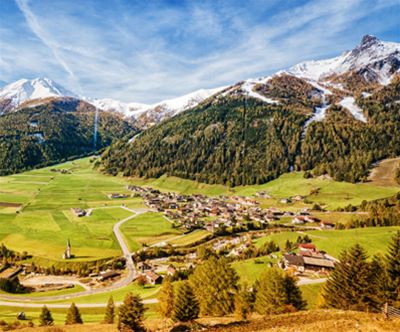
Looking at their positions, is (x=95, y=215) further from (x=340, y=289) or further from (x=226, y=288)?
(x=340, y=289)

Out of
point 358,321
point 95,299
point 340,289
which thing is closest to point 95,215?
point 95,299

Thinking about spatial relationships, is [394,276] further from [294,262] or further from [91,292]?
[91,292]

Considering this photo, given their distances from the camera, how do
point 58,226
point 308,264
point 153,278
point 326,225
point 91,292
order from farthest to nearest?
point 58,226 → point 326,225 → point 153,278 → point 91,292 → point 308,264

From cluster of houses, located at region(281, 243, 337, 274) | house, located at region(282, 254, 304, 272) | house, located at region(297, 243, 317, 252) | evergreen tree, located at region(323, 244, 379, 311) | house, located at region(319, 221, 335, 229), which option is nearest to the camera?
evergreen tree, located at region(323, 244, 379, 311)

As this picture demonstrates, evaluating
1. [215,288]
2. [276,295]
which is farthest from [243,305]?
[215,288]

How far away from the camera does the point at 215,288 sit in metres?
48.1

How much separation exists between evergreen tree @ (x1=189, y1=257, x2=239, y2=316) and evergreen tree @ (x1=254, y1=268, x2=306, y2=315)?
15.8 ft

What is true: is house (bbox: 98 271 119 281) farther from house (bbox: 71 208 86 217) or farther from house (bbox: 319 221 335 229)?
house (bbox: 319 221 335 229)

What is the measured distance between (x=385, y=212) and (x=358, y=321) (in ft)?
379

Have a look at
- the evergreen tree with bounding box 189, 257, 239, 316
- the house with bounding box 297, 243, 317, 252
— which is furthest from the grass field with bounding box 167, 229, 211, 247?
the evergreen tree with bounding box 189, 257, 239, 316

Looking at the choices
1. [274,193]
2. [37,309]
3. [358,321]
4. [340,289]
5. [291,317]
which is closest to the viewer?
[358,321]

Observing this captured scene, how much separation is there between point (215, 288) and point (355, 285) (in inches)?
819

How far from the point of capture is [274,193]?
199625 millimetres

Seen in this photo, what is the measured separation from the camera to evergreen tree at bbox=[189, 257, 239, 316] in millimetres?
46500
